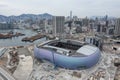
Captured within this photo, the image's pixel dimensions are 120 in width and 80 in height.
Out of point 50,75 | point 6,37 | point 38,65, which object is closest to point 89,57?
point 50,75

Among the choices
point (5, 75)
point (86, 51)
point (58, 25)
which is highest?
point (58, 25)

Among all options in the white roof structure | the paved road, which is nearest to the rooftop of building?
the white roof structure

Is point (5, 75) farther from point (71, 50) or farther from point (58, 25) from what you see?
point (58, 25)

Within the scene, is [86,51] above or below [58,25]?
below

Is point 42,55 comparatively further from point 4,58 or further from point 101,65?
point 101,65

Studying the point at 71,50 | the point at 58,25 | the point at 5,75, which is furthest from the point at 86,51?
the point at 58,25

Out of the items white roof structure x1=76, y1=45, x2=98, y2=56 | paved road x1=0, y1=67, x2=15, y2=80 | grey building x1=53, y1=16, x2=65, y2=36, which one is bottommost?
paved road x1=0, y1=67, x2=15, y2=80

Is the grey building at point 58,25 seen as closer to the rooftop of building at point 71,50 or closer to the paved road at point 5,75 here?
the rooftop of building at point 71,50

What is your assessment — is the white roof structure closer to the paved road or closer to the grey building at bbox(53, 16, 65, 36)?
the paved road

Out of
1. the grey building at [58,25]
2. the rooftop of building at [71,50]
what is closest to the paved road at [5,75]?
the rooftop of building at [71,50]
